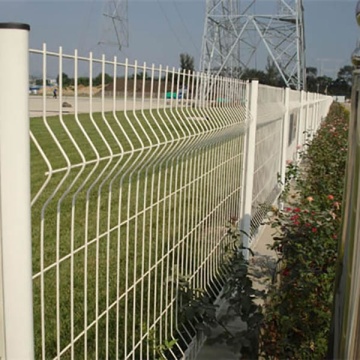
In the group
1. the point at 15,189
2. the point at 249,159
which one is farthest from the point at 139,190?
the point at 249,159

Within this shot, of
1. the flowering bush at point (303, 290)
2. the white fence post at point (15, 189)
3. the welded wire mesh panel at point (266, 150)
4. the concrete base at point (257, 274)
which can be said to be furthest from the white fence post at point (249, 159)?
the white fence post at point (15, 189)

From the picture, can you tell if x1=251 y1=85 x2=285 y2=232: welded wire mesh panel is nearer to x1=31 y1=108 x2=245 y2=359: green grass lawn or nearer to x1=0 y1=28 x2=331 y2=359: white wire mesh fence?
x1=0 y1=28 x2=331 y2=359: white wire mesh fence

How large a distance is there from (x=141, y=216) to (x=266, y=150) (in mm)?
3956

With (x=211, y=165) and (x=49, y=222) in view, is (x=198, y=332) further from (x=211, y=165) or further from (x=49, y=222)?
(x=49, y=222)

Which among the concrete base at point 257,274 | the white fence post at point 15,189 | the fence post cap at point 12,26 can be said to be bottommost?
the concrete base at point 257,274

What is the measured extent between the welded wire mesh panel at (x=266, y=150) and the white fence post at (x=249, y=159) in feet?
1.19

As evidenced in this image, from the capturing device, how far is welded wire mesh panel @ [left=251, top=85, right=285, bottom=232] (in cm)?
571

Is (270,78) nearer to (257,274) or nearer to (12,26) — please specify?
(257,274)

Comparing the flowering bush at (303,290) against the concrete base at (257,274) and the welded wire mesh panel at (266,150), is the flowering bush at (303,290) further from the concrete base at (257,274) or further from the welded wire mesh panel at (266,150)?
the welded wire mesh panel at (266,150)

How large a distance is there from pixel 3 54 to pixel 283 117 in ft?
23.2

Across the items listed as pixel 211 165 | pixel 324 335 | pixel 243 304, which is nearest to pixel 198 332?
pixel 243 304

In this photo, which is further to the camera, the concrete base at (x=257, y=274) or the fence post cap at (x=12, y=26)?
the concrete base at (x=257, y=274)

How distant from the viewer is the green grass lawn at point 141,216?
82.5 inches

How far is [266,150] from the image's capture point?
6562 millimetres
